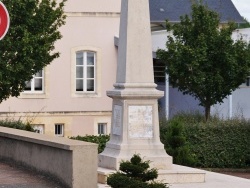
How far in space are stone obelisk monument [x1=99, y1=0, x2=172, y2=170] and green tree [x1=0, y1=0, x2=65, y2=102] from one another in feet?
35.3

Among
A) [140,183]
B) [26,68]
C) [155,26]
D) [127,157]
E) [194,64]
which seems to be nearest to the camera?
[140,183]

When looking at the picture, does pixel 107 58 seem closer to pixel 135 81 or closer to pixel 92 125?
pixel 92 125

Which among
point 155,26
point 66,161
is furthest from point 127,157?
point 155,26

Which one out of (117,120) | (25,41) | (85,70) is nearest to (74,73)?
(85,70)

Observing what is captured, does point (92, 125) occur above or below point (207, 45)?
below

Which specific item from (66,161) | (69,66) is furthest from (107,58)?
(66,161)

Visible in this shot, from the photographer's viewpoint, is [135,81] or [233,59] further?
[233,59]

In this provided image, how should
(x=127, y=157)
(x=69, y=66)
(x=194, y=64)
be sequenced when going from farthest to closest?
(x=69, y=66)
(x=194, y=64)
(x=127, y=157)

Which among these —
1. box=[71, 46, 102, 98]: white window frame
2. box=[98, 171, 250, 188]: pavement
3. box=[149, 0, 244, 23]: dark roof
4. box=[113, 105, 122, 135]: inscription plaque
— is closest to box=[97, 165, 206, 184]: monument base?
box=[98, 171, 250, 188]: pavement

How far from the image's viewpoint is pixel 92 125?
4538 cm

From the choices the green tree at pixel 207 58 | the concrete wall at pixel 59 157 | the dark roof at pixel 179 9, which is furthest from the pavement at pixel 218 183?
the dark roof at pixel 179 9

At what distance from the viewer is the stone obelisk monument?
21016 millimetres

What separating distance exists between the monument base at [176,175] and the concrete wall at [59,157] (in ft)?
4.24

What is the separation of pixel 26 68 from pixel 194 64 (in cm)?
645
